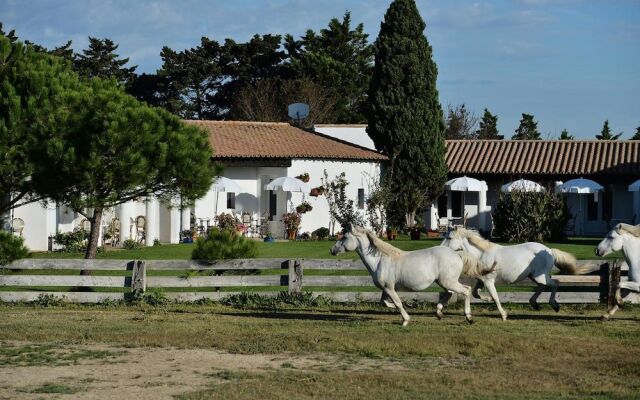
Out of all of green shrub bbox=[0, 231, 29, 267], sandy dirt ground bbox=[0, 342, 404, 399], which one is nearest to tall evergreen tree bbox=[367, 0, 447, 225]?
green shrub bbox=[0, 231, 29, 267]

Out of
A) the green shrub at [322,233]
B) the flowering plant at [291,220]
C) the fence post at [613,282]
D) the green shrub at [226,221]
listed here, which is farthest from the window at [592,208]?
the fence post at [613,282]

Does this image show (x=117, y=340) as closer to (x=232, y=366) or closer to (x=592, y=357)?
(x=232, y=366)

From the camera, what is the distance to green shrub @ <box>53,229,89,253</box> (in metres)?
35.1

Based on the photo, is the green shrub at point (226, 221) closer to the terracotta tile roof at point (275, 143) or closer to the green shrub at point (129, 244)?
the terracotta tile roof at point (275, 143)

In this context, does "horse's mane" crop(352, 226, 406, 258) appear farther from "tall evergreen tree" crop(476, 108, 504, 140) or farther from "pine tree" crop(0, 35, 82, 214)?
"tall evergreen tree" crop(476, 108, 504, 140)

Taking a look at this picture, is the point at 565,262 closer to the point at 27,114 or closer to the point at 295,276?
the point at 295,276

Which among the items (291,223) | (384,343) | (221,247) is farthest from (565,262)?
(291,223)

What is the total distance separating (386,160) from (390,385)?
116ft

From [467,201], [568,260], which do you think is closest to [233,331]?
[568,260]

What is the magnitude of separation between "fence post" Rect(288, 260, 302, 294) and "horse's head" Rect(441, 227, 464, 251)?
379 cm

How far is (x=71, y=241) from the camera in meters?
35.4

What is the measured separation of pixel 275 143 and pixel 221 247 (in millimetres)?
23557

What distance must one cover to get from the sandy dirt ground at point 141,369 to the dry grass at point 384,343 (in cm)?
18

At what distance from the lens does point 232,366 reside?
44.7ft
